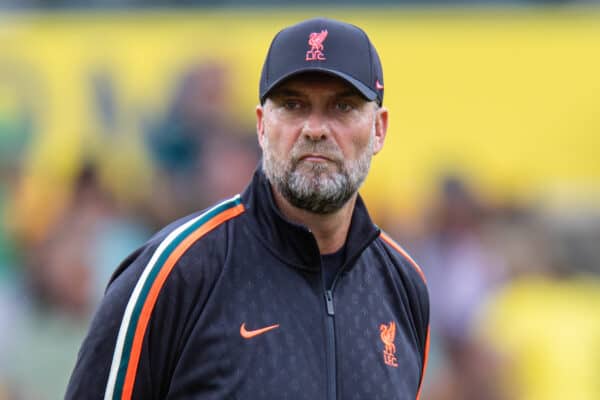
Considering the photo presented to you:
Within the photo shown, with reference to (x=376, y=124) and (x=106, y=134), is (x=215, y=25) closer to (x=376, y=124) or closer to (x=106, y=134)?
(x=106, y=134)

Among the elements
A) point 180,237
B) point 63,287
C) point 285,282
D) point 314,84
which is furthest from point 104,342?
point 63,287

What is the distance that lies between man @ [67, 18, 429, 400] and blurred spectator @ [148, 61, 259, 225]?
19.8 ft

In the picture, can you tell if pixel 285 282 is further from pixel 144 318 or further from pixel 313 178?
pixel 144 318

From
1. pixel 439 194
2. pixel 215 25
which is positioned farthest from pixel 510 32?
pixel 215 25

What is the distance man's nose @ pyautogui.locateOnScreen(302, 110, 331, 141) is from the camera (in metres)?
2.84

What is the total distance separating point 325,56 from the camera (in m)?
2.87

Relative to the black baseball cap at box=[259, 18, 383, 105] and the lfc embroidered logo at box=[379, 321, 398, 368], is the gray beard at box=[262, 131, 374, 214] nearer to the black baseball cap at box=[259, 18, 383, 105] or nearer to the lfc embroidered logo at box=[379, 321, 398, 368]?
the black baseball cap at box=[259, 18, 383, 105]

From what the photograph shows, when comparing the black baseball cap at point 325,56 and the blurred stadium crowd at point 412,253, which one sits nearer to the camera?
the black baseball cap at point 325,56

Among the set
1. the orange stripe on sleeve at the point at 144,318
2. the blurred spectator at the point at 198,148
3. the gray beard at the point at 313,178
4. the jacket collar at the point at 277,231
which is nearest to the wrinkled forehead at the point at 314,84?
the gray beard at the point at 313,178

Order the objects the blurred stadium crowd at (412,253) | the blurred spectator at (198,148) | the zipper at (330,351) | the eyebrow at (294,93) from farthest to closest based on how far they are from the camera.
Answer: the blurred spectator at (198,148) → the blurred stadium crowd at (412,253) → the eyebrow at (294,93) → the zipper at (330,351)

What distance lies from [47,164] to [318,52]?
6.95m

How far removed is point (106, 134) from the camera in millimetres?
9523

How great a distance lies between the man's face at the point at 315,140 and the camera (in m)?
2.85

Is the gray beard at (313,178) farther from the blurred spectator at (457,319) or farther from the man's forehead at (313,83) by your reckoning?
the blurred spectator at (457,319)
